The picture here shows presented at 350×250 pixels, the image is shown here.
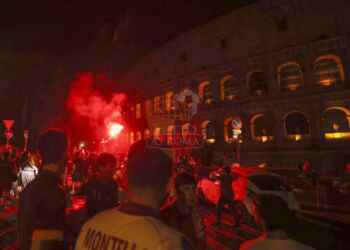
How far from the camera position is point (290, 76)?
1897 centimetres

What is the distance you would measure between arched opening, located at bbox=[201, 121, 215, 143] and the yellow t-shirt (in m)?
20.7

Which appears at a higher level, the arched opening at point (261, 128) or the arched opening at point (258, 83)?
the arched opening at point (258, 83)

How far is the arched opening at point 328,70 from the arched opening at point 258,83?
3.79 meters

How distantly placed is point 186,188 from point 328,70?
19.0m

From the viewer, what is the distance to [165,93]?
88.8 feet

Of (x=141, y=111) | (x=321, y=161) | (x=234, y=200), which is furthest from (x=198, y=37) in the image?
(x=234, y=200)

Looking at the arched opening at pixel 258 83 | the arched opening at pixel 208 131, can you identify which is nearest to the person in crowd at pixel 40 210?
the arched opening at pixel 258 83

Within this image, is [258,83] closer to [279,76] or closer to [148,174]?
[279,76]

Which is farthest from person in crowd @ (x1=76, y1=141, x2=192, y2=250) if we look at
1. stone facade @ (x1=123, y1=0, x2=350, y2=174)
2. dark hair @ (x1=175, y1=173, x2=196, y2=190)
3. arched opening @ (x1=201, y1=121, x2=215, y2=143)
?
arched opening @ (x1=201, y1=121, x2=215, y2=143)

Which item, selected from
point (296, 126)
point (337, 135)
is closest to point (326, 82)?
point (296, 126)

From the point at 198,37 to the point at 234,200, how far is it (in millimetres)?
20988

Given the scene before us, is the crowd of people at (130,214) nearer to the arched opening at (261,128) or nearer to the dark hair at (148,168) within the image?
the dark hair at (148,168)

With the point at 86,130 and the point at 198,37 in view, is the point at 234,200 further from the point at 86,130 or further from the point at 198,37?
the point at 86,130

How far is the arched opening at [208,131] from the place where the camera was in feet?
72.9
